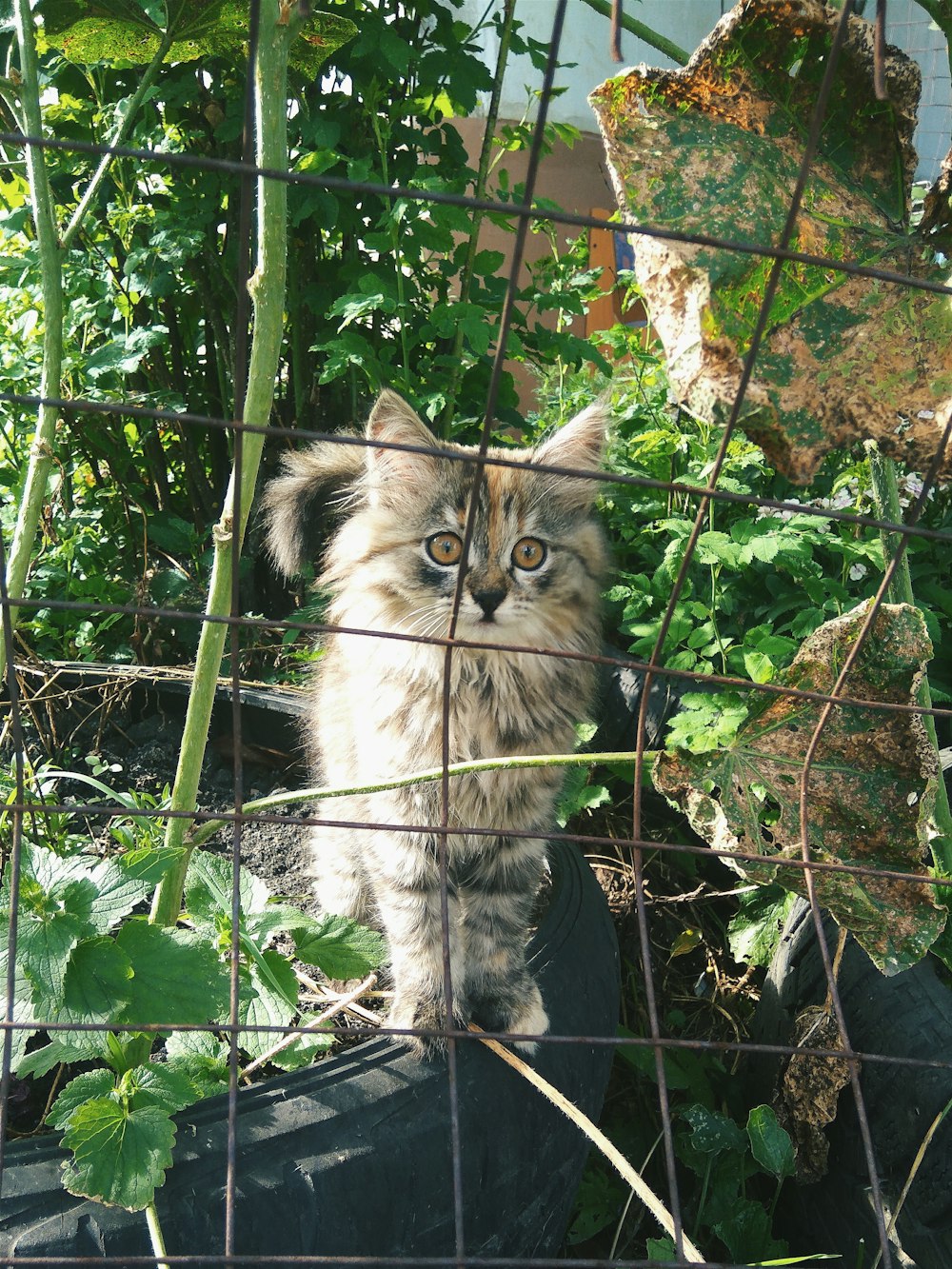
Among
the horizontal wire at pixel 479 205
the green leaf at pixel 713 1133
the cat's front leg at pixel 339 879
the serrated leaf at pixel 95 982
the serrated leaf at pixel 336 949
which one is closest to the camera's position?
the horizontal wire at pixel 479 205

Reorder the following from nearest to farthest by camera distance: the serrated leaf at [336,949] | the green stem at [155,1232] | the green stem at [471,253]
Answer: the green stem at [155,1232] < the serrated leaf at [336,949] < the green stem at [471,253]

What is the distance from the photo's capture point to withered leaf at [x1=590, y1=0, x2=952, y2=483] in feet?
3.58

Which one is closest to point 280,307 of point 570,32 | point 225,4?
point 225,4

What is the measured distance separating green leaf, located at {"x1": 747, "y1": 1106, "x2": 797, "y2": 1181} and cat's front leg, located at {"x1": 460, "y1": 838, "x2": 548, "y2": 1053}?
0.39 metres

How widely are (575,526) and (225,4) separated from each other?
1.07 m

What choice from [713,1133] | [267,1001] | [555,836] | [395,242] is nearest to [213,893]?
[267,1001]

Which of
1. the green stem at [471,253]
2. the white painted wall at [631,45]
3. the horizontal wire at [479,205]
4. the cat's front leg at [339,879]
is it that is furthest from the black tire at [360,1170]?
the white painted wall at [631,45]

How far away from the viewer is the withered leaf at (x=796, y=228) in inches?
42.9

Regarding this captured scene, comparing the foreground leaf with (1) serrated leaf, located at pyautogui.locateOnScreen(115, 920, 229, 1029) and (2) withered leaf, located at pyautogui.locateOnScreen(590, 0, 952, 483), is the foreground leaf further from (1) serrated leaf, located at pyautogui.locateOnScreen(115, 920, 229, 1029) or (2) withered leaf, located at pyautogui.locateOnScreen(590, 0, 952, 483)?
(1) serrated leaf, located at pyautogui.locateOnScreen(115, 920, 229, 1029)

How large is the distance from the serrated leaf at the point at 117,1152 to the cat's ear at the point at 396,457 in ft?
3.77

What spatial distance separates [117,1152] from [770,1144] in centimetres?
102

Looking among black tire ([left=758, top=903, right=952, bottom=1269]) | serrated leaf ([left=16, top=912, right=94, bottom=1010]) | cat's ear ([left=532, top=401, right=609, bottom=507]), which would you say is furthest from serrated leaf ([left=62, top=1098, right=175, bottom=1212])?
cat's ear ([left=532, top=401, right=609, bottom=507])

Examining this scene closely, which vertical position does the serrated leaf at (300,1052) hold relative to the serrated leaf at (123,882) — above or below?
below

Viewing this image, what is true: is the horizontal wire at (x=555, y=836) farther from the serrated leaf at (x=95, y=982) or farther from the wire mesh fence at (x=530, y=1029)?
the serrated leaf at (x=95, y=982)
